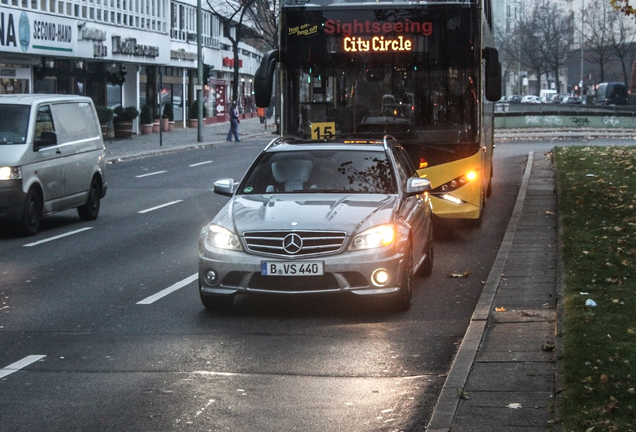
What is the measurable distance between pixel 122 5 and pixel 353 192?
4495 centimetres

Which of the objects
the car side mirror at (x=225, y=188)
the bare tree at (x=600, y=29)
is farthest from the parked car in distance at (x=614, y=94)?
the car side mirror at (x=225, y=188)

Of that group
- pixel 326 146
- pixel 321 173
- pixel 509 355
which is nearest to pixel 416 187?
pixel 321 173

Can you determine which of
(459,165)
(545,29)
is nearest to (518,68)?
(545,29)

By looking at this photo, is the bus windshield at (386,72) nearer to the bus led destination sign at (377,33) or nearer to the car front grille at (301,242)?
the bus led destination sign at (377,33)

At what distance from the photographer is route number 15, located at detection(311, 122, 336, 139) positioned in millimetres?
14703

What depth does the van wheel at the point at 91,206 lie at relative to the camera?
695 inches

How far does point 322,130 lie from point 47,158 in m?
4.28

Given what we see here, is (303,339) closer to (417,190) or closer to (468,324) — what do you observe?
(468,324)

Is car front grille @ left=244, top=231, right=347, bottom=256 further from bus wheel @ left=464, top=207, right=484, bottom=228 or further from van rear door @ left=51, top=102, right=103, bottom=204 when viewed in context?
van rear door @ left=51, top=102, right=103, bottom=204

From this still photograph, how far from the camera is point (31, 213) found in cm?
1566

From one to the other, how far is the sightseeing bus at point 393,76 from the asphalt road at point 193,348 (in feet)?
4.52

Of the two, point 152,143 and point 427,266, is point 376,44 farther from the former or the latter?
point 152,143

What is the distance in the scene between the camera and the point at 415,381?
7078mm

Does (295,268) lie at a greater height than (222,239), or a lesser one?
lesser
